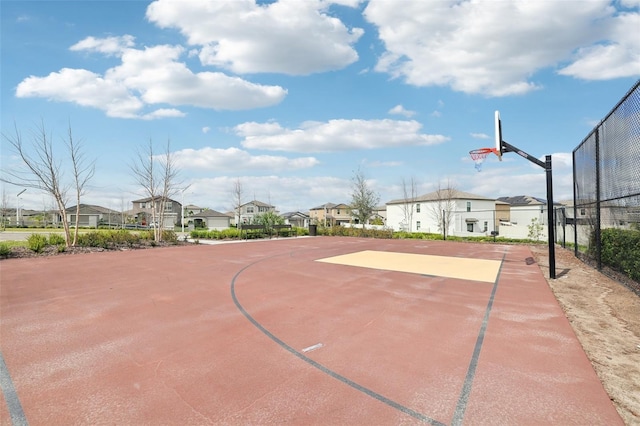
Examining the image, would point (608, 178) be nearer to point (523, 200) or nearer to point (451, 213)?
point (451, 213)

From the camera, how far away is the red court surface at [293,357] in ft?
9.49

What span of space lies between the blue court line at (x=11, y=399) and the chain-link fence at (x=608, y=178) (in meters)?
9.79

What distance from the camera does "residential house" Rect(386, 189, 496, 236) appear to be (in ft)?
128

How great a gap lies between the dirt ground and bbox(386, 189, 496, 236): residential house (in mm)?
30209

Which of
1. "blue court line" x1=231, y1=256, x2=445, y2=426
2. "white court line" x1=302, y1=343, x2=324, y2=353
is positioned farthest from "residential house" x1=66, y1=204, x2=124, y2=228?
"white court line" x1=302, y1=343, x2=324, y2=353

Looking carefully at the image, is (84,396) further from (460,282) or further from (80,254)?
(80,254)

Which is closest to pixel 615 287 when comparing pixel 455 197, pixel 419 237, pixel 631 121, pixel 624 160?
pixel 624 160

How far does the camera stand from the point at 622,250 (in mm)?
7938

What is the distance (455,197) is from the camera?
129 ft

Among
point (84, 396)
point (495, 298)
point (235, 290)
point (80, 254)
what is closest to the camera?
point (84, 396)

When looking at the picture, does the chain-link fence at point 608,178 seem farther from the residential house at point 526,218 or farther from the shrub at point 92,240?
the shrub at point 92,240

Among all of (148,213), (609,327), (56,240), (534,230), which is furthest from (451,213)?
(148,213)

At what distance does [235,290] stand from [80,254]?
11.3 metres

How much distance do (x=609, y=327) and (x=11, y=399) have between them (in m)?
7.41
